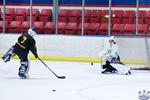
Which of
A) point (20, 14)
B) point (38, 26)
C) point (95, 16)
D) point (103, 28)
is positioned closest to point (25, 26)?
point (38, 26)

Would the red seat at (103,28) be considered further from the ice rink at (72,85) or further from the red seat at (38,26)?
the ice rink at (72,85)

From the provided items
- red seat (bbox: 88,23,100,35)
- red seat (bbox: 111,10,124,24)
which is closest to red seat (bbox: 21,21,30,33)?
red seat (bbox: 88,23,100,35)

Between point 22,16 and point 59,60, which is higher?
point 22,16

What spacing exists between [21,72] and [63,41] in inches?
188

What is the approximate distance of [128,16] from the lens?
51.4 ft

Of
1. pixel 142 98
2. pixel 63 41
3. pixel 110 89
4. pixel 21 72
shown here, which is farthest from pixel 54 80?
pixel 63 41

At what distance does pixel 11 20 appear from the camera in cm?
1638

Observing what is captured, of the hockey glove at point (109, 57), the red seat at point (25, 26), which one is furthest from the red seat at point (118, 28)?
the hockey glove at point (109, 57)

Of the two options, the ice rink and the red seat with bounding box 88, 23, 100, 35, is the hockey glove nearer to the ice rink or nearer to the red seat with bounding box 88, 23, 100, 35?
the ice rink

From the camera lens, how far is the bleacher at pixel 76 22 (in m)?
14.3

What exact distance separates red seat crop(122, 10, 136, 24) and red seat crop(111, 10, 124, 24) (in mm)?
151

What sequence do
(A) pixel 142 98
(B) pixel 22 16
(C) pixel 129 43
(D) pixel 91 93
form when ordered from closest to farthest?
(A) pixel 142 98
(D) pixel 91 93
(C) pixel 129 43
(B) pixel 22 16

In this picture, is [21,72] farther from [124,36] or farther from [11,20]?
[11,20]

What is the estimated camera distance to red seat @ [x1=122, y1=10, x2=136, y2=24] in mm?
15234
